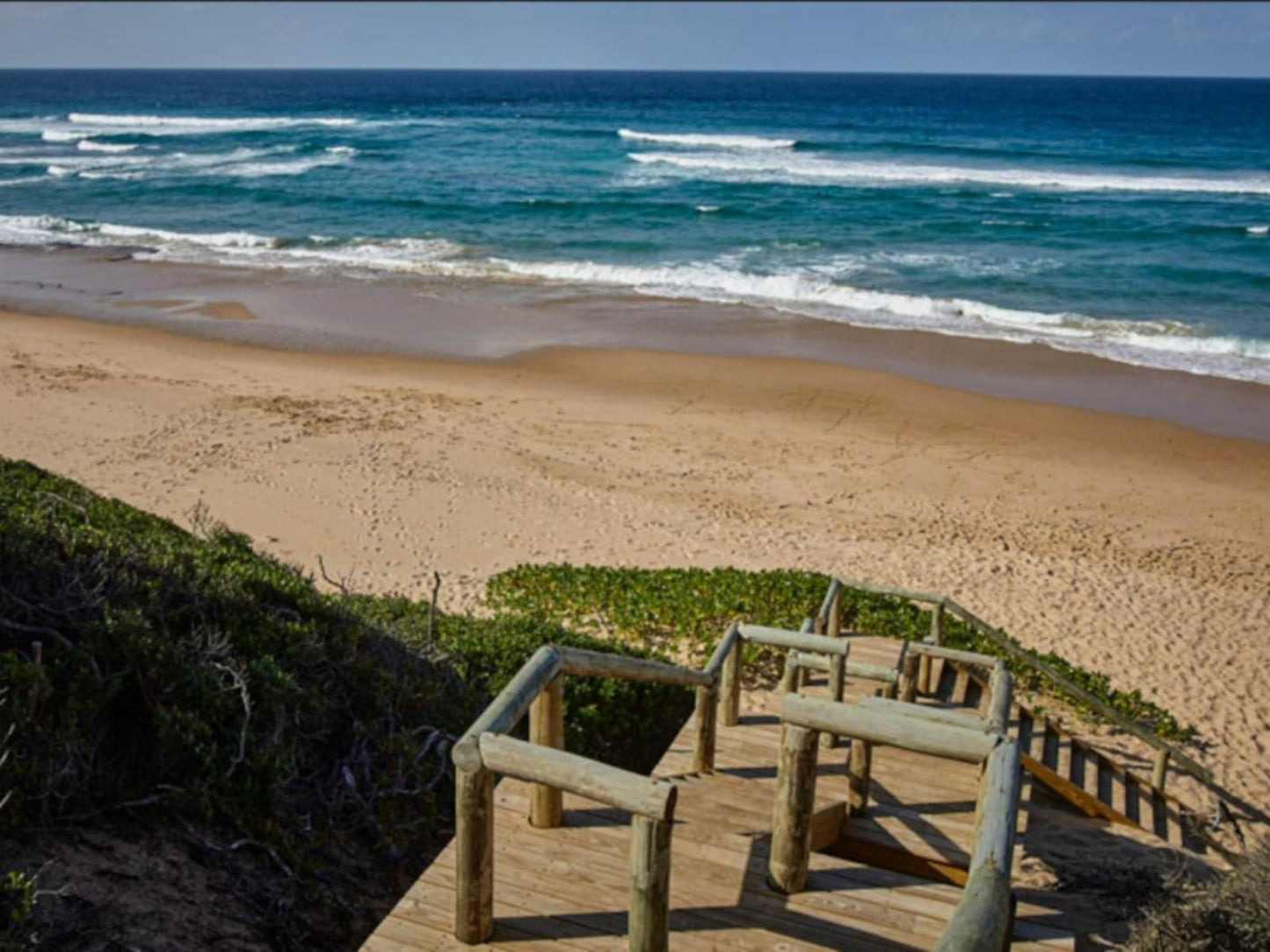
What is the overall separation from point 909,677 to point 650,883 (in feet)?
17.3

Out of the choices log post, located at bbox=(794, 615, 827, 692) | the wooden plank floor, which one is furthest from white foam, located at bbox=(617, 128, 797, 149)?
the wooden plank floor

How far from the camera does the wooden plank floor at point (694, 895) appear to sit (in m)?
4.62

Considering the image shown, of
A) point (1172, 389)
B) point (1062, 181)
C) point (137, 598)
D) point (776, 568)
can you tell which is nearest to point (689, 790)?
point (137, 598)

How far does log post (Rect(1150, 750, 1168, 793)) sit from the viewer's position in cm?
964

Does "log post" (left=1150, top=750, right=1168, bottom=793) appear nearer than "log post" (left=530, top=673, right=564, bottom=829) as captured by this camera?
No

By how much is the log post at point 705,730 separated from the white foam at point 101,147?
Answer: 206ft

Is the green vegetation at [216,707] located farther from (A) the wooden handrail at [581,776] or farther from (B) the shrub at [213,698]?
(A) the wooden handrail at [581,776]

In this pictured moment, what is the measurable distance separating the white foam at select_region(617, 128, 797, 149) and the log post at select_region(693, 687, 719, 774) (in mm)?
62055

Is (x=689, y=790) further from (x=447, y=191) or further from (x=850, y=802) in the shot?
(x=447, y=191)

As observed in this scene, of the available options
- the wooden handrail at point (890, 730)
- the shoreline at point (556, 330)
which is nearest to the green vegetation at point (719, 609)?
the wooden handrail at point (890, 730)

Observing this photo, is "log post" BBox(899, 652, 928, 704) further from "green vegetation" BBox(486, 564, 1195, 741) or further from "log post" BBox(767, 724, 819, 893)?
"log post" BBox(767, 724, 819, 893)

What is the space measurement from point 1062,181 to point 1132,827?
4582cm

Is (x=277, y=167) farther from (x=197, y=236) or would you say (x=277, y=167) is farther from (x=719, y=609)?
(x=719, y=609)

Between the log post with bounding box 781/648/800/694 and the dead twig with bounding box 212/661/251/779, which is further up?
the dead twig with bounding box 212/661/251/779
